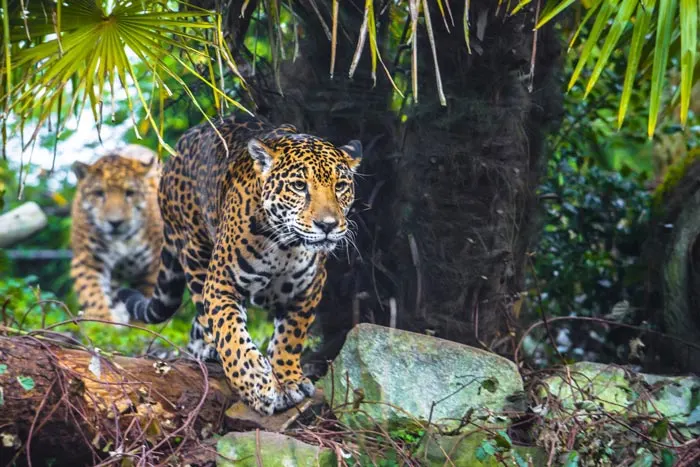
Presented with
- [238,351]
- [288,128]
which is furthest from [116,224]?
[238,351]

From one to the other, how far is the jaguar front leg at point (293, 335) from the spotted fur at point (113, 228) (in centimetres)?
475

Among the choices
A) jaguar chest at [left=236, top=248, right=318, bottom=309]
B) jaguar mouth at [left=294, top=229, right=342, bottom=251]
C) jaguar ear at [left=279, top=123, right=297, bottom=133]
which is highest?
jaguar ear at [left=279, top=123, right=297, bottom=133]

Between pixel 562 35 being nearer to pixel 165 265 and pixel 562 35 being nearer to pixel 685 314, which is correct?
pixel 685 314

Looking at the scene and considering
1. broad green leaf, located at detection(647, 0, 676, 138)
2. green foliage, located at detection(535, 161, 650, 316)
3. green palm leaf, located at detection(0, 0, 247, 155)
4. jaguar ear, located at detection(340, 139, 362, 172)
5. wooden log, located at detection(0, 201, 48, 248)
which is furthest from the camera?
wooden log, located at detection(0, 201, 48, 248)

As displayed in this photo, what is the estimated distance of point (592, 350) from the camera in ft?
26.9

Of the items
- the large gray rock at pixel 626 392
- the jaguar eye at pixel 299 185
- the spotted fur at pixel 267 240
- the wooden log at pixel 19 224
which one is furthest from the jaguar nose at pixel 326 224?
the wooden log at pixel 19 224

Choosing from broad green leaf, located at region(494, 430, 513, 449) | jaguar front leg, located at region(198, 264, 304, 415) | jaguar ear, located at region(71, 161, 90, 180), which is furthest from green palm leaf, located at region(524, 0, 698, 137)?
jaguar ear, located at region(71, 161, 90, 180)

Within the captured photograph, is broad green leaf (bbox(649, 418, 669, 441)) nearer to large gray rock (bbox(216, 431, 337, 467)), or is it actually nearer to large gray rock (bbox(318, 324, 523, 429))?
large gray rock (bbox(318, 324, 523, 429))

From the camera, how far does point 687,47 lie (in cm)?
516

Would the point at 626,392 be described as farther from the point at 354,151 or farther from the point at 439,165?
the point at 354,151

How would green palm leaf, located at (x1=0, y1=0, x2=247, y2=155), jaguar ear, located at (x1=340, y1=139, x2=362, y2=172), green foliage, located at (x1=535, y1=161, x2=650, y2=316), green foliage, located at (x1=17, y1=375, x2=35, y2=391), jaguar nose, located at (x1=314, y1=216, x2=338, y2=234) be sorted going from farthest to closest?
green foliage, located at (x1=535, y1=161, x2=650, y2=316) → jaguar ear, located at (x1=340, y1=139, x2=362, y2=172) → green palm leaf, located at (x1=0, y1=0, x2=247, y2=155) → jaguar nose, located at (x1=314, y1=216, x2=338, y2=234) → green foliage, located at (x1=17, y1=375, x2=35, y2=391)

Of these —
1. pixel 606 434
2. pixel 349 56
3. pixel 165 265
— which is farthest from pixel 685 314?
pixel 165 265

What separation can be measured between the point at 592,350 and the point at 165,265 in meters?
3.52

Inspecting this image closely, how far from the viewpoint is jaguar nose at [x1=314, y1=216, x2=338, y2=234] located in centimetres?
575
